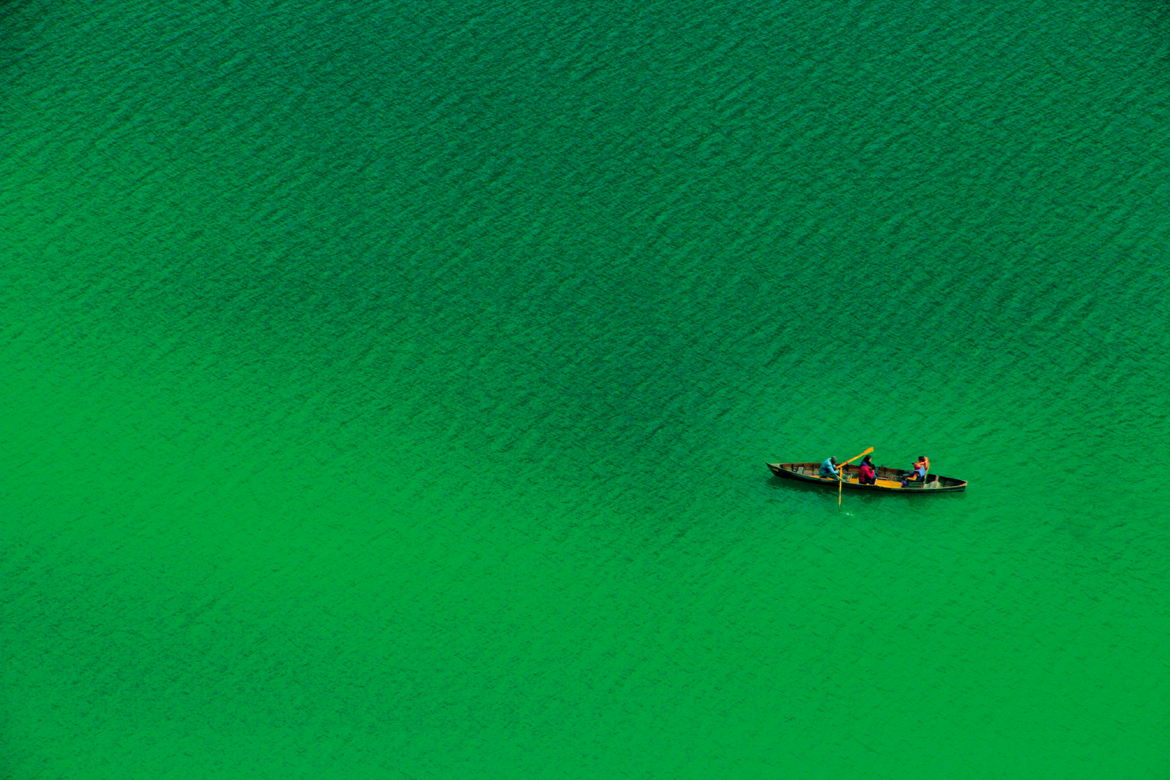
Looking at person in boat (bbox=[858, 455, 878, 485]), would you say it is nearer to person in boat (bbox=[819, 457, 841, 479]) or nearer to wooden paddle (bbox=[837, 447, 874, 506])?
wooden paddle (bbox=[837, 447, 874, 506])

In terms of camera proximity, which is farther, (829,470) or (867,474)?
(829,470)

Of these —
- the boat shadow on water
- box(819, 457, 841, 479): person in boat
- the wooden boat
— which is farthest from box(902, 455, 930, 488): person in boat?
box(819, 457, 841, 479): person in boat

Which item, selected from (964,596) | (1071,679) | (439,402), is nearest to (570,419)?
(439,402)

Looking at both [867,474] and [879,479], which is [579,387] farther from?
[879,479]

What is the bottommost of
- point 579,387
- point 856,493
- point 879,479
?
point 856,493

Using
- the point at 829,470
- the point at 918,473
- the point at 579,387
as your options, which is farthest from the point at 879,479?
the point at 579,387

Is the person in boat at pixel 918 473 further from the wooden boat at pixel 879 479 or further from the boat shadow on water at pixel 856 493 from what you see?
the boat shadow on water at pixel 856 493

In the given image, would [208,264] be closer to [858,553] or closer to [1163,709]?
[858,553]
